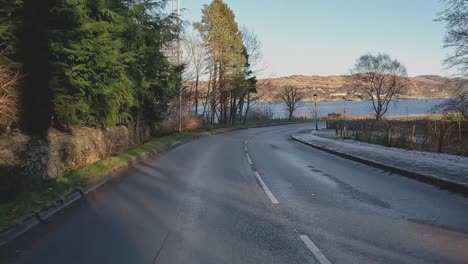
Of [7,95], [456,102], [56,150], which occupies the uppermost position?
[7,95]

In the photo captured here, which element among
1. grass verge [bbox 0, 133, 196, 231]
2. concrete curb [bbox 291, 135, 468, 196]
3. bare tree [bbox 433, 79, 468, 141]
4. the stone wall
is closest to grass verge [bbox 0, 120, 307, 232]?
grass verge [bbox 0, 133, 196, 231]

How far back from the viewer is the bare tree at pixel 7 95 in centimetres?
1099

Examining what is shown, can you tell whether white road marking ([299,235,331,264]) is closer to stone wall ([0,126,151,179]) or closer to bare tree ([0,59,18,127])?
stone wall ([0,126,151,179])

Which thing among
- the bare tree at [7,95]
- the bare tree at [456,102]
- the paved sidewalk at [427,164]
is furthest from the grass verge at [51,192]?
the bare tree at [456,102]

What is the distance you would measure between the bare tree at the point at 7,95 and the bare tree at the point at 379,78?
81.5 metres

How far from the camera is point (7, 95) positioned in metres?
11.4

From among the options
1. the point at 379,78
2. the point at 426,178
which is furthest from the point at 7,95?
the point at 379,78

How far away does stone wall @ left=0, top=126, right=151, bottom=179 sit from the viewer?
10.4 meters

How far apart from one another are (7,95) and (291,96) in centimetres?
8570

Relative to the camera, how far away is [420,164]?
600 inches

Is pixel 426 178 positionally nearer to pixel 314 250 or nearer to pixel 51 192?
pixel 314 250

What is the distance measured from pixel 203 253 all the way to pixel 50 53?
29.4 feet

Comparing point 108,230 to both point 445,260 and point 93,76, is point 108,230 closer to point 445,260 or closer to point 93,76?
point 445,260

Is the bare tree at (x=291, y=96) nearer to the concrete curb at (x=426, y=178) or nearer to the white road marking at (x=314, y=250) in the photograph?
the concrete curb at (x=426, y=178)
